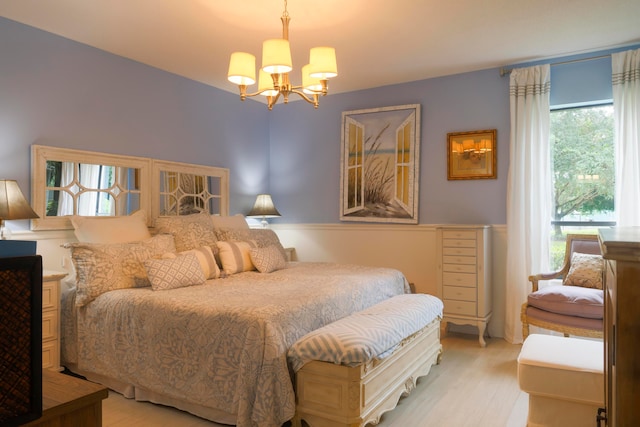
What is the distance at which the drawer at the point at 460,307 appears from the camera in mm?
3947

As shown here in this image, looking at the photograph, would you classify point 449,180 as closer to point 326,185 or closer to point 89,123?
point 326,185

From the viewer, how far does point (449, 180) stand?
175 inches

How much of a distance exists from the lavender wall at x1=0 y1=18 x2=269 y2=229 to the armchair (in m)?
3.16

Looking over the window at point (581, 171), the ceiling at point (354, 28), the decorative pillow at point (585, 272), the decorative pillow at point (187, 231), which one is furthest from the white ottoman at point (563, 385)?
the decorative pillow at point (187, 231)

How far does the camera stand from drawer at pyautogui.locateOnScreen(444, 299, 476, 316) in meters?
3.95

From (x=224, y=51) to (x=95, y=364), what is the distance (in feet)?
8.56

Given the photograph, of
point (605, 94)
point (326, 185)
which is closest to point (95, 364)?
point (326, 185)

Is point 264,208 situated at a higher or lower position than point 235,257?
higher

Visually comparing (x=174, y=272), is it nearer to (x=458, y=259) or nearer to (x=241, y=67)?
(x=241, y=67)

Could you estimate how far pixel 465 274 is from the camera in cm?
398

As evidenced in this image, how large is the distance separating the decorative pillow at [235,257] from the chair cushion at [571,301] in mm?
2310

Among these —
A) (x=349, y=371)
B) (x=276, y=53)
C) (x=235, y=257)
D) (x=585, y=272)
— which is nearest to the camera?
(x=349, y=371)

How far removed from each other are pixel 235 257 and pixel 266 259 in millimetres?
260

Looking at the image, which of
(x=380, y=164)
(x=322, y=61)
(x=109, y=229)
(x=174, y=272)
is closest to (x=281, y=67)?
(x=322, y=61)
